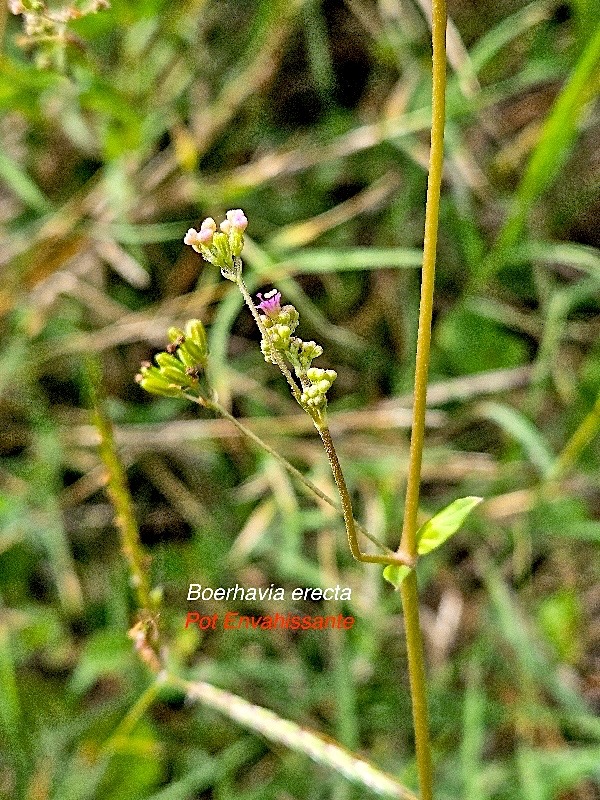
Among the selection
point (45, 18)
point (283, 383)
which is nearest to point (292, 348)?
point (45, 18)

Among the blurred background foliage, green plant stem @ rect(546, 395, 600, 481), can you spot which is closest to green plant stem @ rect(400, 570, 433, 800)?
the blurred background foliage

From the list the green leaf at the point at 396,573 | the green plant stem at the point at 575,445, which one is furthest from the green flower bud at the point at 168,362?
the green plant stem at the point at 575,445

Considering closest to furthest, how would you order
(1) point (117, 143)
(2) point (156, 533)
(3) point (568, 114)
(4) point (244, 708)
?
(4) point (244, 708)
(3) point (568, 114)
(1) point (117, 143)
(2) point (156, 533)

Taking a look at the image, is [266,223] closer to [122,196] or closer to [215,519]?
[122,196]

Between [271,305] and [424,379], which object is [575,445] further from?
[271,305]

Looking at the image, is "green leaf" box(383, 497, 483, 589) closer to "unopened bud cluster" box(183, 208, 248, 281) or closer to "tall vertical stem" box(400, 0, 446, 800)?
"tall vertical stem" box(400, 0, 446, 800)

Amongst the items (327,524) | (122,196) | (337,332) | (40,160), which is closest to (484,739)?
(327,524)
